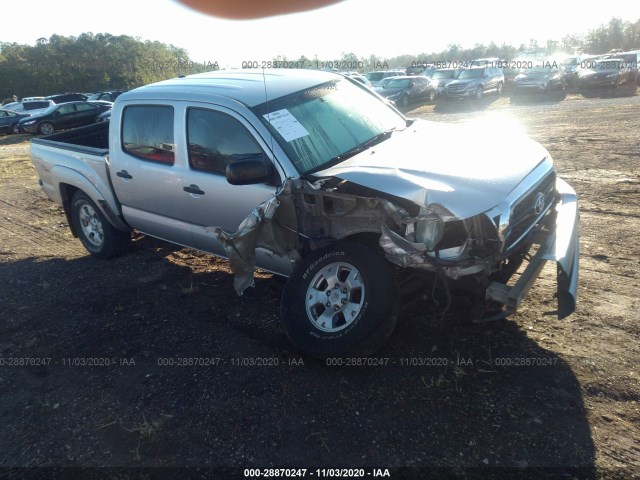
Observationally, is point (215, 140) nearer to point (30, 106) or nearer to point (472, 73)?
point (472, 73)

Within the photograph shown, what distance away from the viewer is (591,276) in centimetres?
454

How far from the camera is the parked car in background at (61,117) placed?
22094 millimetres

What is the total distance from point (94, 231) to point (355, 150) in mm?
3636

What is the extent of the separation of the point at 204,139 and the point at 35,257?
342 cm

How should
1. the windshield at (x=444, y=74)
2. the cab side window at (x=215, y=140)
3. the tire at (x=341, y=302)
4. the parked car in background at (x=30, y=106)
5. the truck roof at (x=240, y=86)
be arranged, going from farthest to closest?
the parked car in background at (x=30, y=106) < the windshield at (x=444, y=74) < the truck roof at (x=240, y=86) < the cab side window at (x=215, y=140) < the tire at (x=341, y=302)

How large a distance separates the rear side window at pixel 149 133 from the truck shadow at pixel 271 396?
1478 millimetres

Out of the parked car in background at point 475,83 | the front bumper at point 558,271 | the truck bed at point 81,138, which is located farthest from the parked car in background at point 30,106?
the front bumper at point 558,271

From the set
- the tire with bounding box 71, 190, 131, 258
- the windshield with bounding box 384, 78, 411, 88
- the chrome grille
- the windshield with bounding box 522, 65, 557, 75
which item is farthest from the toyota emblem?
the windshield with bounding box 522, 65, 557, 75

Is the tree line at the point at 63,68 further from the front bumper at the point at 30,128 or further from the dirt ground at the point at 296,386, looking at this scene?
the dirt ground at the point at 296,386

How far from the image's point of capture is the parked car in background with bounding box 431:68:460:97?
24.3 m

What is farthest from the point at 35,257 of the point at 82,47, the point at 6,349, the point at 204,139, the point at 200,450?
the point at 82,47

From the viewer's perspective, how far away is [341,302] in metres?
3.64

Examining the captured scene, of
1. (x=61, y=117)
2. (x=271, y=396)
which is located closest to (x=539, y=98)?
(x=61, y=117)

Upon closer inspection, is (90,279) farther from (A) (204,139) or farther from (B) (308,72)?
(B) (308,72)
